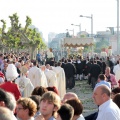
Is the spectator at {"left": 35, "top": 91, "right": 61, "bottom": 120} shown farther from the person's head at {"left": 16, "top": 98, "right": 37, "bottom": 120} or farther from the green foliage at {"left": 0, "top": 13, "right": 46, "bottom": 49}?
the green foliage at {"left": 0, "top": 13, "right": 46, "bottom": 49}

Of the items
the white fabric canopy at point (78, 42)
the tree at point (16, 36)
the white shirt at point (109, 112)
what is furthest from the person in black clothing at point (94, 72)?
the tree at point (16, 36)

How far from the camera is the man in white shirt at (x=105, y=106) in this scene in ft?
23.6

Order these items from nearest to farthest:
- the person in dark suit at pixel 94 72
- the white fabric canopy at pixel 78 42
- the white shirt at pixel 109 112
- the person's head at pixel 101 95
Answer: the white shirt at pixel 109 112 → the person's head at pixel 101 95 → the person in dark suit at pixel 94 72 → the white fabric canopy at pixel 78 42

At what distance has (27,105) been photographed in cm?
698

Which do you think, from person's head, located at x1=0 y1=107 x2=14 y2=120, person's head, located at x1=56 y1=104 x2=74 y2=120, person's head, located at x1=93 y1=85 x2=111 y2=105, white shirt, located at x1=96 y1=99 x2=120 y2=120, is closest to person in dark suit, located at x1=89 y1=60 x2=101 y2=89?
person's head, located at x1=93 y1=85 x2=111 y2=105

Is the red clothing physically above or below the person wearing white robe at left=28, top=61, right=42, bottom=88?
above

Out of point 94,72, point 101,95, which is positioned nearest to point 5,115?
point 101,95

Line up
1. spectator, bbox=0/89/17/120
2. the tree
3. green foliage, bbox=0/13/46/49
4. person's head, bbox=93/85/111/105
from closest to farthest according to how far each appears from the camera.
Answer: spectator, bbox=0/89/17/120 < person's head, bbox=93/85/111/105 < the tree < green foliage, bbox=0/13/46/49

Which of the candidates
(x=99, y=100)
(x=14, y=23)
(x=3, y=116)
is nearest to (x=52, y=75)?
(x=99, y=100)

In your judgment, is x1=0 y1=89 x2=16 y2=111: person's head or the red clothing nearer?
x1=0 y1=89 x2=16 y2=111: person's head

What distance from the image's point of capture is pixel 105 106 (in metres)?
7.37

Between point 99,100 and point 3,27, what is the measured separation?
66493 mm

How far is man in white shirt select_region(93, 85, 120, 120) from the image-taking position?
23.6ft

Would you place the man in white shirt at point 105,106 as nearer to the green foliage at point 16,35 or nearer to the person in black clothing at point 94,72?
the person in black clothing at point 94,72
